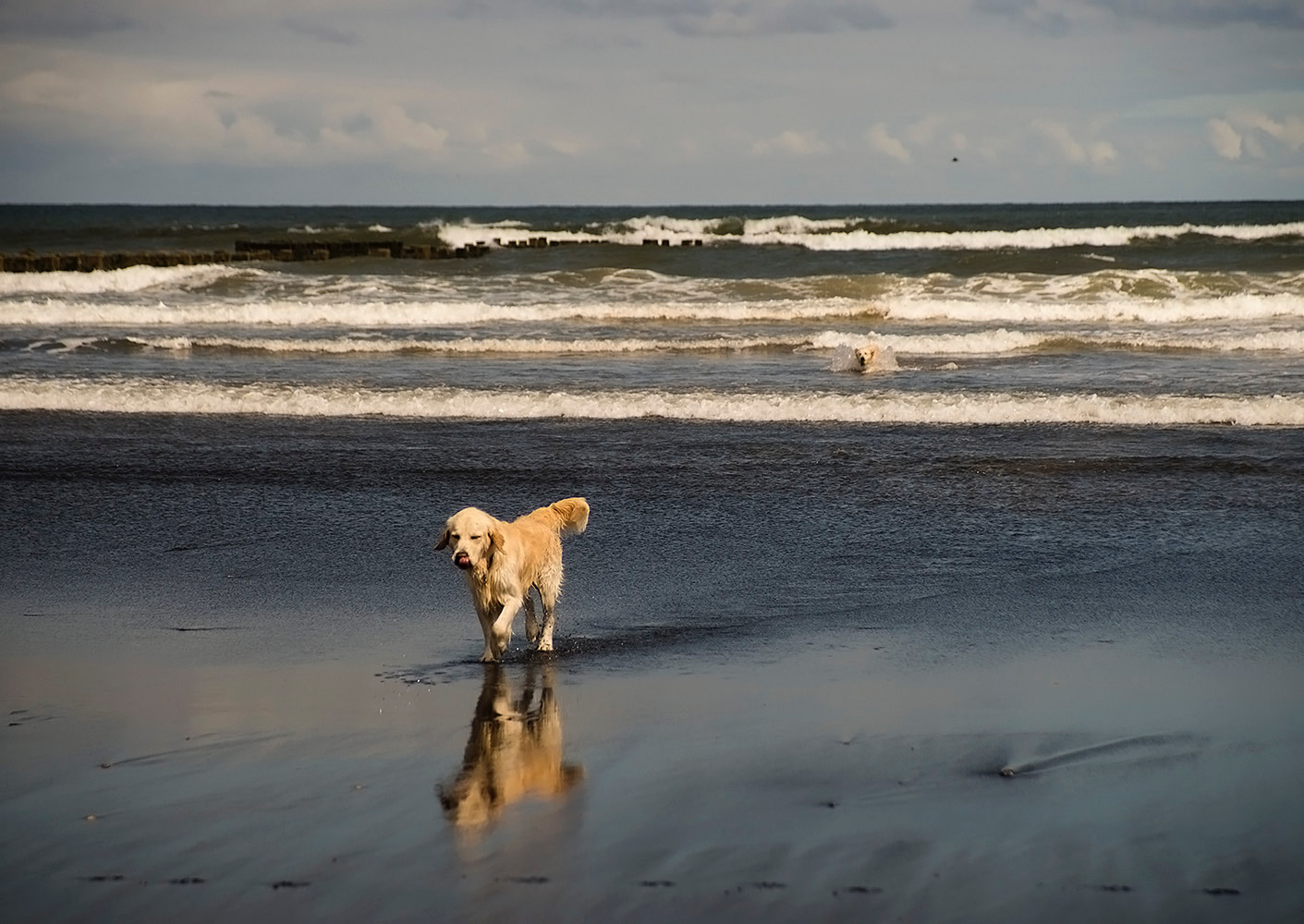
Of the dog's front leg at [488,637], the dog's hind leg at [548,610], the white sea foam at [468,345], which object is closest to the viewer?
the dog's front leg at [488,637]

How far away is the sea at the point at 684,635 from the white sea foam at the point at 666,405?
7 centimetres

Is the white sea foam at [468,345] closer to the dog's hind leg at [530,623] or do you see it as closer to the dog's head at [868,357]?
the dog's head at [868,357]

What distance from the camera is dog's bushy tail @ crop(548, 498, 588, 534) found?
732 centimetres

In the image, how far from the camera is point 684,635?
668 cm

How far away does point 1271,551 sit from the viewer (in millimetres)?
8133

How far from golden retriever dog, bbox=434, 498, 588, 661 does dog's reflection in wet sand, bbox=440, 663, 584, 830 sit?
31 centimetres

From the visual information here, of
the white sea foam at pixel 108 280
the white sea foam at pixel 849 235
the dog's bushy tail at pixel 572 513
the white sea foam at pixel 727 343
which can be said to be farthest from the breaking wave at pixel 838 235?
the dog's bushy tail at pixel 572 513

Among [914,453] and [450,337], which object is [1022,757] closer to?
[914,453]

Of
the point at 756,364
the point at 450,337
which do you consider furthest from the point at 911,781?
the point at 450,337

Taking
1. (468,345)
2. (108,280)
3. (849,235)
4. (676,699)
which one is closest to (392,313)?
(468,345)

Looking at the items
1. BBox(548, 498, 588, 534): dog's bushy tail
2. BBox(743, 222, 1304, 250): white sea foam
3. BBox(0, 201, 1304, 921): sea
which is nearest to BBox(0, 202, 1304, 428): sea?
BBox(0, 201, 1304, 921): sea

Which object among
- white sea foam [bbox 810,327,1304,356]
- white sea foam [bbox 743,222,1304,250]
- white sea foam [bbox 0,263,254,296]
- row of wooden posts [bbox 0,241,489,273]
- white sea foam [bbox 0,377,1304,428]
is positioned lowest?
white sea foam [bbox 0,377,1304,428]

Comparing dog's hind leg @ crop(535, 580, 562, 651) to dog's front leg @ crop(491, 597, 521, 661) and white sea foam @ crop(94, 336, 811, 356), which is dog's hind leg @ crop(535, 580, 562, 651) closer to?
dog's front leg @ crop(491, 597, 521, 661)

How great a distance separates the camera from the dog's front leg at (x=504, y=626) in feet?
20.5
